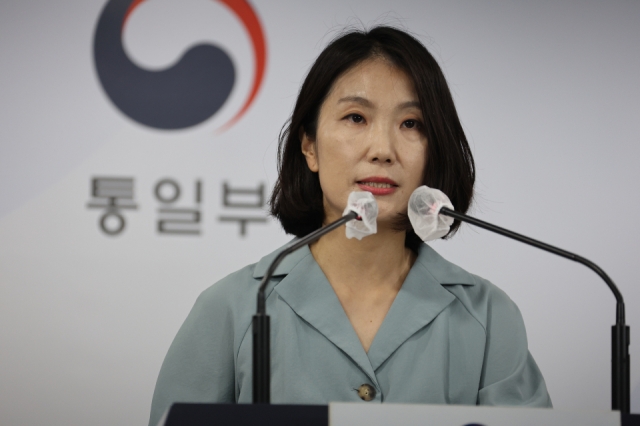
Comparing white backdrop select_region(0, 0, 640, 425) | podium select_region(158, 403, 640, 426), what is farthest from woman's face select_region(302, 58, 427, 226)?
white backdrop select_region(0, 0, 640, 425)

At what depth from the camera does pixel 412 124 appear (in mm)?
1505

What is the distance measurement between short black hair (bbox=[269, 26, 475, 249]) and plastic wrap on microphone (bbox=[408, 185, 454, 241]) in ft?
0.57

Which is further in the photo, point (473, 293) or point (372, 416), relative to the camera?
point (473, 293)

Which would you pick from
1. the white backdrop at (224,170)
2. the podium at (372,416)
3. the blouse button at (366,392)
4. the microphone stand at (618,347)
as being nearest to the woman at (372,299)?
the blouse button at (366,392)

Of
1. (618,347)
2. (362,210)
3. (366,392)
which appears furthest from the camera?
(366,392)

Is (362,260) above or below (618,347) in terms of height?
above

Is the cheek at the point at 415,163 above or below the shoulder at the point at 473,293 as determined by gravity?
above

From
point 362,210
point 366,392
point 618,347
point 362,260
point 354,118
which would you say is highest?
point 354,118

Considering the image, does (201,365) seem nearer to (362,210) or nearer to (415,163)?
(362,210)

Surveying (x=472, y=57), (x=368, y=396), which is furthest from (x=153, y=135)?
(x=368, y=396)

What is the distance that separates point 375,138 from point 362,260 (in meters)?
0.29

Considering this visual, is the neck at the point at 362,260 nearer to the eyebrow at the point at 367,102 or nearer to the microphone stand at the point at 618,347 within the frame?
the eyebrow at the point at 367,102

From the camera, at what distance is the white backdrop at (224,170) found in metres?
2.40

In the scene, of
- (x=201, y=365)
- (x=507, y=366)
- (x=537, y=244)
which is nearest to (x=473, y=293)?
(x=507, y=366)
